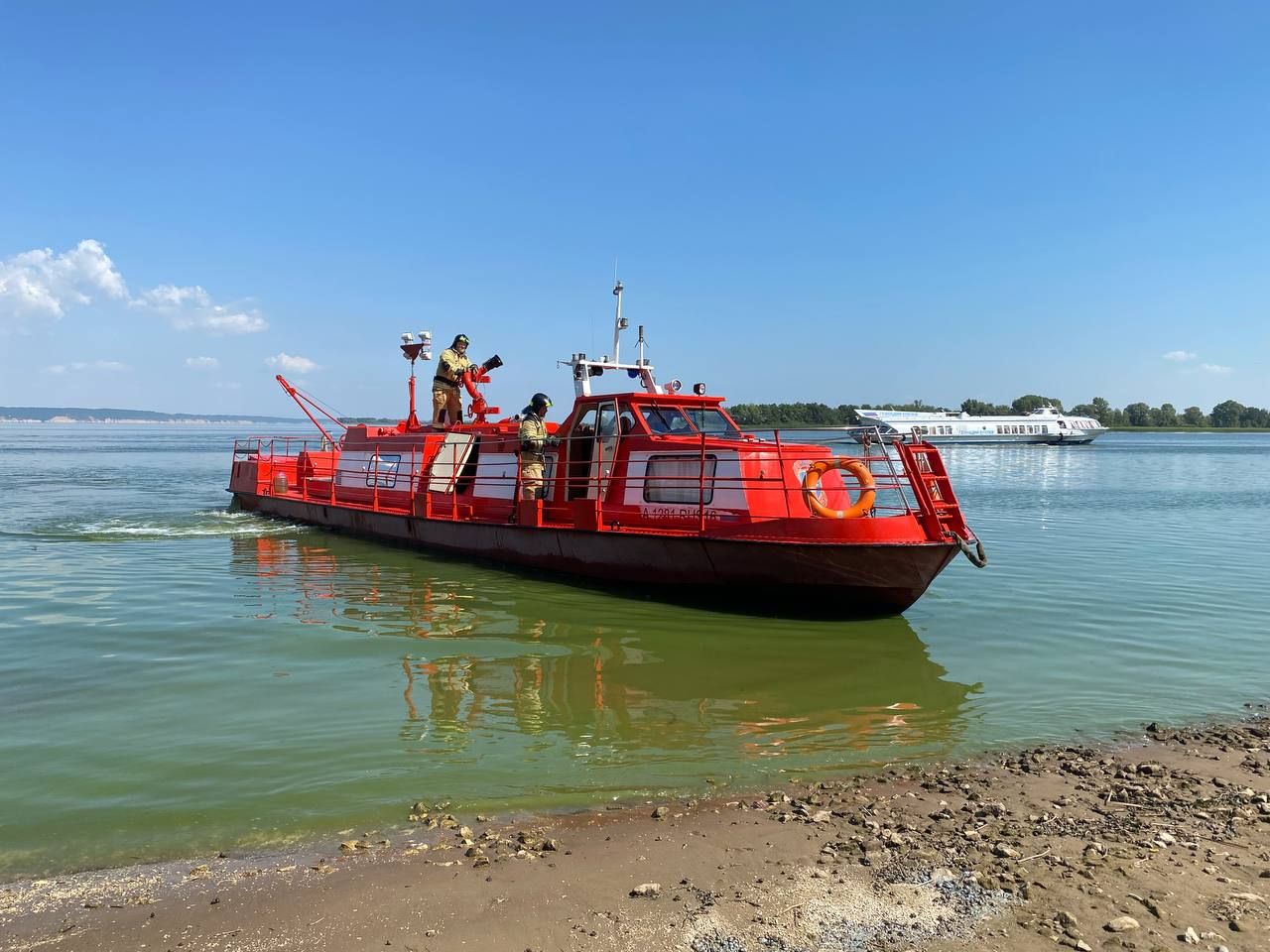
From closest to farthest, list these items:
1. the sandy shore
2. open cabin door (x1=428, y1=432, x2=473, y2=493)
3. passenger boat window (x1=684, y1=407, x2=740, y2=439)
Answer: the sandy shore → passenger boat window (x1=684, y1=407, x2=740, y2=439) → open cabin door (x1=428, y1=432, x2=473, y2=493)

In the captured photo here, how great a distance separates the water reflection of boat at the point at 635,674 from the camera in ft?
22.1

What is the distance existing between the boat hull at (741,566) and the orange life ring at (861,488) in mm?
450

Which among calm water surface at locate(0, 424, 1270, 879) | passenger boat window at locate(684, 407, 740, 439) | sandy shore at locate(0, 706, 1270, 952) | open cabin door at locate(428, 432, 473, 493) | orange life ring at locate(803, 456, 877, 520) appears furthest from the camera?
open cabin door at locate(428, 432, 473, 493)

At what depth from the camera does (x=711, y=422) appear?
12.4 m

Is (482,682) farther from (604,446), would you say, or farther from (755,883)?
(604,446)

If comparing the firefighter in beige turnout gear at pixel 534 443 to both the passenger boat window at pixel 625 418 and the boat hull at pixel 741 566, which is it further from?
the passenger boat window at pixel 625 418

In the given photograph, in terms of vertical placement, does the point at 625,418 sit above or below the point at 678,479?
above

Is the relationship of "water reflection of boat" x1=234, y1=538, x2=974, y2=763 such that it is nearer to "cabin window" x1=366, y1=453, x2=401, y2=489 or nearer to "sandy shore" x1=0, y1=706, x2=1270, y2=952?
"sandy shore" x1=0, y1=706, x2=1270, y2=952

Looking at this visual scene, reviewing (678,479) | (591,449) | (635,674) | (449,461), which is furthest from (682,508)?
(449,461)

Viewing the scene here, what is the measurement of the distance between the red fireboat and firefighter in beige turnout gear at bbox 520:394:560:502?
0.21 meters

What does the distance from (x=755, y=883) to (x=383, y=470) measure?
14984 millimetres

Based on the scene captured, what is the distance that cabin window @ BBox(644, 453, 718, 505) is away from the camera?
442 inches

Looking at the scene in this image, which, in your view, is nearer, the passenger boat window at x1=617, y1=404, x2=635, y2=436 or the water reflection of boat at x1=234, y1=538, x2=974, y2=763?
the water reflection of boat at x1=234, y1=538, x2=974, y2=763

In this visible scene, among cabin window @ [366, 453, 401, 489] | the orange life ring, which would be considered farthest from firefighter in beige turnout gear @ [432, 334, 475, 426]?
the orange life ring
